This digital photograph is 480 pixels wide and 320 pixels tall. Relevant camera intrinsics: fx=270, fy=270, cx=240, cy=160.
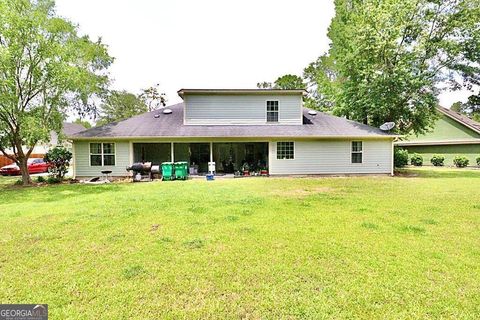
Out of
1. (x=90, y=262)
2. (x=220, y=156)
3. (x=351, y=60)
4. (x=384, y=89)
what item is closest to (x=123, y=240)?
(x=90, y=262)

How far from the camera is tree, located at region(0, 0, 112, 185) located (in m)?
10.9

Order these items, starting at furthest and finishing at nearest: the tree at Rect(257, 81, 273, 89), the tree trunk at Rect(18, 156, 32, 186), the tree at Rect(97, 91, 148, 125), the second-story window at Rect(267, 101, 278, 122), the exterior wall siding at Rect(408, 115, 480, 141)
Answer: the tree at Rect(97, 91, 148, 125), the tree at Rect(257, 81, 273, 89), the exterior wall siding at Rect(408, 115, 480, 141), the second-story window at Rect(267, 101, 278, 122), the tree trunk at Rect(18, 156, 32, 186)

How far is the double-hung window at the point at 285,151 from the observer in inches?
596

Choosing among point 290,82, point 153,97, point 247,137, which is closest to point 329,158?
point 247,137

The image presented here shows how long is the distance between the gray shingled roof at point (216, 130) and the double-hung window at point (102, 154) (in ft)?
2.16

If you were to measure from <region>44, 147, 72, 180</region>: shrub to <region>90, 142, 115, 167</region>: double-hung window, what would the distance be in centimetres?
143

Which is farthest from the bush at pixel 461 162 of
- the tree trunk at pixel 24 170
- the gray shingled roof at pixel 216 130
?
the tree trunk at pixel 24 170

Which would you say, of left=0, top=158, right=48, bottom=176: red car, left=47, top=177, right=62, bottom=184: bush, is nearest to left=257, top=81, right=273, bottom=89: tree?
left=0, top=158, right=48, bottom=176: red car

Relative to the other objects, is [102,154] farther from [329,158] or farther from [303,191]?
[329,158]

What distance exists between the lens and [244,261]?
152 inches

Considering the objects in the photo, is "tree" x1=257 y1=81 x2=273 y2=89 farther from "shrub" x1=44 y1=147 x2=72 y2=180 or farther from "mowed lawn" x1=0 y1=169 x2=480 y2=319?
"mowed lawn" x1=0 y1=169 x2=480 y2=319

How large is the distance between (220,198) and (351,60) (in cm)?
1494

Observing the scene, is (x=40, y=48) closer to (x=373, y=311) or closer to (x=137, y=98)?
(x=373, y=311)

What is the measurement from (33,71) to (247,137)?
33.2ft
